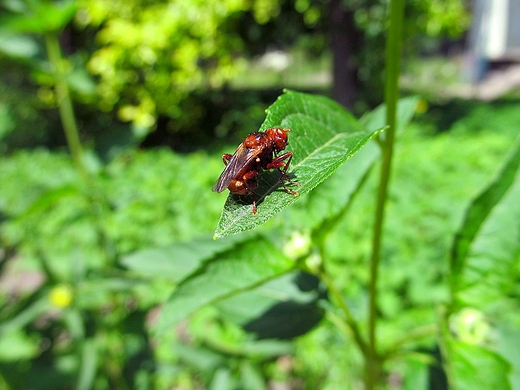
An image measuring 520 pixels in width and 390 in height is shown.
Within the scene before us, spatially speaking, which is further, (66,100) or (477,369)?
(66,100)

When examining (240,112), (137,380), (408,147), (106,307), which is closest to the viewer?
(137,380)

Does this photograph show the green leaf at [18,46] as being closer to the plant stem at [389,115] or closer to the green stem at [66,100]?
the green stem at [66,100]

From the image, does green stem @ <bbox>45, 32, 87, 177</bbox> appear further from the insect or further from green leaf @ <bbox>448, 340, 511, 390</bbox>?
green leaf @ <bbox>448, 340, 511, 390</bbox>

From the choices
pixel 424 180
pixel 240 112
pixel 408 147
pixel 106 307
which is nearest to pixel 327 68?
pixel 240 112

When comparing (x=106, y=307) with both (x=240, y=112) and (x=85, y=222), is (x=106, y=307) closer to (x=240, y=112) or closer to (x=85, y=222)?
(x=85, y=222)

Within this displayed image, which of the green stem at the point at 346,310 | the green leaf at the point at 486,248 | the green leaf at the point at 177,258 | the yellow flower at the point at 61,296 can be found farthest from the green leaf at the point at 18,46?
the green leaf at the point at 486,248

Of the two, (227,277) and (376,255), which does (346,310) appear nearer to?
(376,255)

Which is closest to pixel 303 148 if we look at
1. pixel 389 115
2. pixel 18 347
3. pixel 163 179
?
pixel 389 115
